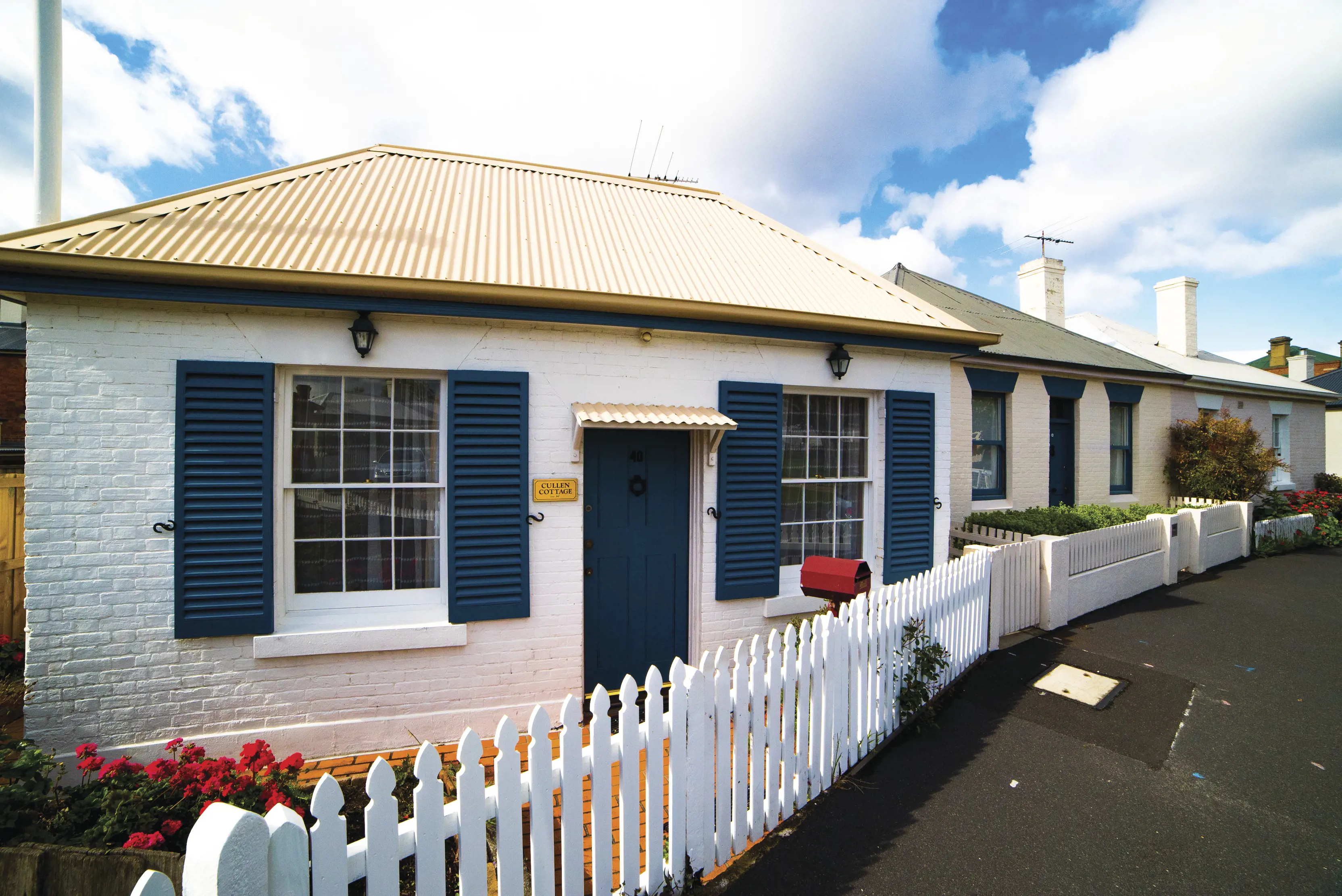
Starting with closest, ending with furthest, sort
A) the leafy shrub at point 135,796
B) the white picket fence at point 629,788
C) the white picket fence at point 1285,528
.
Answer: the white picket fence at point 629,788 < the leafy shrub at point 135,796 < the white picket fence at point 1285,528

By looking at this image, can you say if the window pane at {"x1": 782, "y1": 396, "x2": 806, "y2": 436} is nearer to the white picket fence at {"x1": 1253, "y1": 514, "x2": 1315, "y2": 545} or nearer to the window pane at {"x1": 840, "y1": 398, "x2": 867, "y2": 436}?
the window pane at {"x1": 840, "y1": 398, "x2": 867, "y2": 436}

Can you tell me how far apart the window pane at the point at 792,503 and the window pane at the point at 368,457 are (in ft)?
12.3

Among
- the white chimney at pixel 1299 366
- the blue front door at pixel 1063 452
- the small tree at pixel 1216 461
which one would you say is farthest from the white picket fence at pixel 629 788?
the white chimney at pixel 1299 366

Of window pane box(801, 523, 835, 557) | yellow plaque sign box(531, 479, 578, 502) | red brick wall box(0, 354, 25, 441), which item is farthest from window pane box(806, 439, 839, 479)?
red brick wall box(0, 354, 25, 441)

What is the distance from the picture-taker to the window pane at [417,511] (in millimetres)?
4602

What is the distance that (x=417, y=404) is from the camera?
15.2 ft

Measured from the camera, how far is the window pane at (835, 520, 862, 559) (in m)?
6.09

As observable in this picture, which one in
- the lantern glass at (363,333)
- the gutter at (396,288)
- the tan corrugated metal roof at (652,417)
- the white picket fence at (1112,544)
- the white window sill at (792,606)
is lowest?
the white window sill at (792,606)

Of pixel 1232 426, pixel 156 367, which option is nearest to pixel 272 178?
→ pixel 156 367

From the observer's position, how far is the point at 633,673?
5.24 metres

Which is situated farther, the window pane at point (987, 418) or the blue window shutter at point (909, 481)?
the window pane at point (987, 418)

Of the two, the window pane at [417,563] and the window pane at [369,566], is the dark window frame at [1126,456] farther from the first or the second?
the window pane at [369,566]

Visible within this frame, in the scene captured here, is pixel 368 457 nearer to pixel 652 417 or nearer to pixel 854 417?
pixel 652 417

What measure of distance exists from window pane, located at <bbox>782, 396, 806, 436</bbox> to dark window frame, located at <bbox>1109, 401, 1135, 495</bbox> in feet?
28.3
